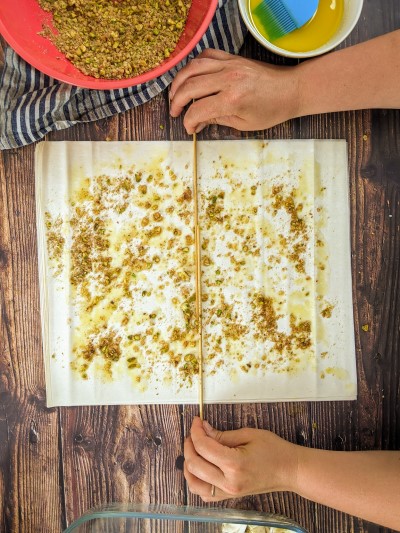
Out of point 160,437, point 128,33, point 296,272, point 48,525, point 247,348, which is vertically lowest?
point 48,525

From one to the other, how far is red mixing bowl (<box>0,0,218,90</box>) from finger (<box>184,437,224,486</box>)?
557 mm

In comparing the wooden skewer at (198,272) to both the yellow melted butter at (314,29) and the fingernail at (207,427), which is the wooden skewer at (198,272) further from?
the yellow melted butter at (314,29)

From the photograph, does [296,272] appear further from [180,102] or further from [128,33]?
[128,33]

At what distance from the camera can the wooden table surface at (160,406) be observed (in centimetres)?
86

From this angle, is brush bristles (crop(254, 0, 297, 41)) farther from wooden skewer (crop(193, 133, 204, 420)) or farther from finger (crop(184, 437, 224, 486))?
finger (crop(184, 437, 224, 486))

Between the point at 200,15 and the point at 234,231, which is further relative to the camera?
the point at 234,231

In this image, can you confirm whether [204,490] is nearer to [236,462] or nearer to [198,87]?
[236,462]

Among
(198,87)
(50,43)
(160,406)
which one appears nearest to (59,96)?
(50,43)

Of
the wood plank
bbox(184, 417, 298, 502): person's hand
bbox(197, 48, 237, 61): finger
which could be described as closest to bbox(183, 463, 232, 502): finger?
bbox(184, 417, 298, 502): person's hand

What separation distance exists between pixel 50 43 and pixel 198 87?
23 cm

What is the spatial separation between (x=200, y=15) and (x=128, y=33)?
0.11m

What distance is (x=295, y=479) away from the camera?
32.2 inches

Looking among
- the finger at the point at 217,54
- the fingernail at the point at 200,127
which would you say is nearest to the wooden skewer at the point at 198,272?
the fingernail at the point at 200,127

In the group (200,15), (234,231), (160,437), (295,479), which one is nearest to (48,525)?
(160,437)
